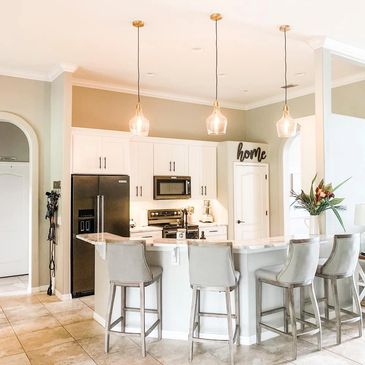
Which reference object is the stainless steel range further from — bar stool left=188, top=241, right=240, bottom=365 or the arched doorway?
bar stool left=188, top=241, right=240, bottom=365

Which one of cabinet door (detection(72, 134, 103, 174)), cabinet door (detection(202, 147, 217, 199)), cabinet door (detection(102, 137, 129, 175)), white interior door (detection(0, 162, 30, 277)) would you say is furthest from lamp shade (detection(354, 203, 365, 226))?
white interior door (detection(0, 162, 30, 277))

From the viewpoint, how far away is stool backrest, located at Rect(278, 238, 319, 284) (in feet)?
10.5

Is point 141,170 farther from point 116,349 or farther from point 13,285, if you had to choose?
point 116,349

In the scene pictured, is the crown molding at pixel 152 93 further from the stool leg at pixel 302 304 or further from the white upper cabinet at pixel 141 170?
the stool leg at pixel 302 304

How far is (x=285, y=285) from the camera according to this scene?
3264 mm

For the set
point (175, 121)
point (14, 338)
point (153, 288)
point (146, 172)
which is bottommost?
point (14, 338)

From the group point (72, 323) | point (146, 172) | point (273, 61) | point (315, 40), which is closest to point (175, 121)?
point (146, 172)

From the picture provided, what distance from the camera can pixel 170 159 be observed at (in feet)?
20.7

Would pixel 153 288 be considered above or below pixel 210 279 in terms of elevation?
below

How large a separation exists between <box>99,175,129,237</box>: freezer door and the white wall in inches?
112

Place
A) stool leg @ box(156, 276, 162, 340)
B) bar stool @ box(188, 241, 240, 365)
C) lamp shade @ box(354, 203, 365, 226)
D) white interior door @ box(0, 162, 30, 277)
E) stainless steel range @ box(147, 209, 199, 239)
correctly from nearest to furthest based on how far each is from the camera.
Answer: bar stool @ box(188, 241, 240, 365) → stool leg @ box(156, 276, 162, 340) → lamp shade @ box(354, 203, 365, 226) → stainless steel range @ box(147, 209, 199, 239) → white interior door @ box(0, 162, 30, 277)

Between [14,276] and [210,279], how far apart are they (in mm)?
4680

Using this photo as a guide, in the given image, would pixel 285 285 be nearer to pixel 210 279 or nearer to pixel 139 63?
pixel 210 279

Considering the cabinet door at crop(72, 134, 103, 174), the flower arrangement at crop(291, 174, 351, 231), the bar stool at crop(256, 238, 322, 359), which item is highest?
the cabinet door at crop(72, 134, 103, 174)
